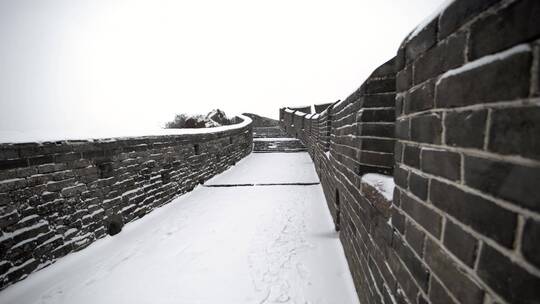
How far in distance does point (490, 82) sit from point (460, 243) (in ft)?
1.46

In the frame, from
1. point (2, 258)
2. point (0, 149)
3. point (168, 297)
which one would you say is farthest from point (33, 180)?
point (168, 297)

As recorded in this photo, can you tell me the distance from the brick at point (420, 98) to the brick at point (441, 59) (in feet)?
0.10

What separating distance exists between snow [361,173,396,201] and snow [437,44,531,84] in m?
0.73

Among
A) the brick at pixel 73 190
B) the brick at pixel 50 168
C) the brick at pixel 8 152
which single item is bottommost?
the brick at pixel 73 190

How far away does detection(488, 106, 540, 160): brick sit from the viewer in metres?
0.47

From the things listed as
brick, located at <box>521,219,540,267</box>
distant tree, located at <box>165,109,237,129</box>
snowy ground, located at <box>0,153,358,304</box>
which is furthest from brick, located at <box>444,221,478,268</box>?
distant tree, located at <box>165,109,237,129</box>

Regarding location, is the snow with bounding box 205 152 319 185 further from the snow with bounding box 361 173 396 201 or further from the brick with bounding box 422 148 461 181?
the brick with bounding box 422 148 461 181

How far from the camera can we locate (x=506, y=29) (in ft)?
1.76

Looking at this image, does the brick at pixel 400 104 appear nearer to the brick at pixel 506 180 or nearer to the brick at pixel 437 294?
the brick at pixel 506 180

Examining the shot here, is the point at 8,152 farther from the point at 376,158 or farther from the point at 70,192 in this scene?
the point at 376,158

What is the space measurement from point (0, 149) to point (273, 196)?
12.7 ft

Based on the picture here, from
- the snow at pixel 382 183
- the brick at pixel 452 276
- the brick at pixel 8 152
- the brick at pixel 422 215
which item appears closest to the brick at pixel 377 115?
the snow at pixel 382 183

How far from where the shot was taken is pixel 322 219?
3752 mm

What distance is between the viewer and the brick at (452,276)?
63cm
